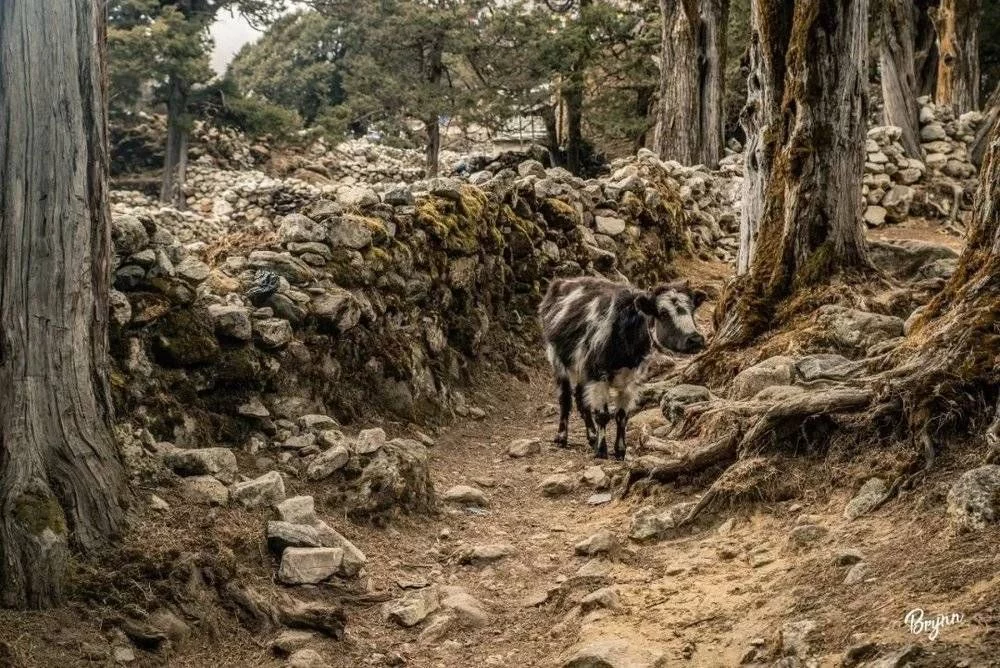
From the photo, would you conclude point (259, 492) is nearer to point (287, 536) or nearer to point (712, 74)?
point (287, 536)

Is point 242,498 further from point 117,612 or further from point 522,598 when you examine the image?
point 522,598

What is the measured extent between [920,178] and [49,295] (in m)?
16.0

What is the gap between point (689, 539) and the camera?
15.6 ft

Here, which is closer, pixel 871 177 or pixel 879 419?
pixel 879 419

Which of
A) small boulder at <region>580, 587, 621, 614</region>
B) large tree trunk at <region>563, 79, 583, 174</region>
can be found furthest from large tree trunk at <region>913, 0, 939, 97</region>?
small boulder at <region>580, 587, 621, 614</region>

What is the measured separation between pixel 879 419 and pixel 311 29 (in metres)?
29.7

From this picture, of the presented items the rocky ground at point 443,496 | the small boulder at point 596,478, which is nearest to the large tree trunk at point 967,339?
the rocky ground at point 443,496

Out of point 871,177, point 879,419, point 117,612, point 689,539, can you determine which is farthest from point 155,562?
point 871,177

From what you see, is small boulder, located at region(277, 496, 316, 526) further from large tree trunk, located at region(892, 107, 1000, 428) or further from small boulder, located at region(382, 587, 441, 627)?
large tree trunk, located at region(892, 107, 1000, 428)

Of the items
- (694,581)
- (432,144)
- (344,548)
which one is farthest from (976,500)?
(432,144)

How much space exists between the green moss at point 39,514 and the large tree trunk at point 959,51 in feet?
71.1

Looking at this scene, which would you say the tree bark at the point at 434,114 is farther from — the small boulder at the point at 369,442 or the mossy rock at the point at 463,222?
the small boulder at the point at 369,442
